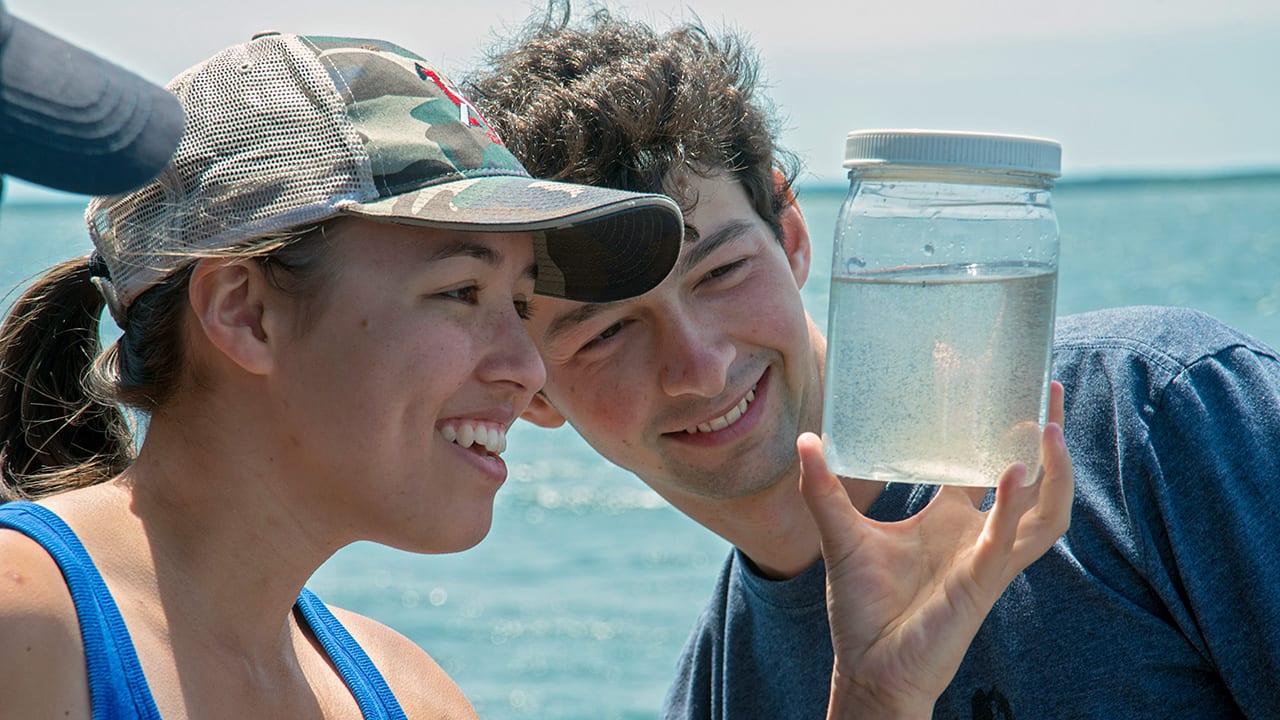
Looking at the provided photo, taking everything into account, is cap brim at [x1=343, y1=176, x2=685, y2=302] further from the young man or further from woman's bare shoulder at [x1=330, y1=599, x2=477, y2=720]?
woman's bare shoulder at [x1=330, y1=599, x2=477, y2=720]

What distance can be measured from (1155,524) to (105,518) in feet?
6.75

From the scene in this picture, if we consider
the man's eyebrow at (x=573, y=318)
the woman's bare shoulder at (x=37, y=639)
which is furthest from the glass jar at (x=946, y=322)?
the woman's bare shoulder at (x=37, y=639)

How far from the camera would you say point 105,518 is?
7.38 feet

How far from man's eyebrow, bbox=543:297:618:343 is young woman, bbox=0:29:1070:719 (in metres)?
0.54

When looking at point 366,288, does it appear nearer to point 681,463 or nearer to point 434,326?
point 434,326

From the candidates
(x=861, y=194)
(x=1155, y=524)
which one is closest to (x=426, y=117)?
(x=861, y=194)

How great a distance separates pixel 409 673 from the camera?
2.87 metres

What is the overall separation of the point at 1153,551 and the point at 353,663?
1696mm

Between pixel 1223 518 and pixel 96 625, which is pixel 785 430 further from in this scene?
pixel 96 625

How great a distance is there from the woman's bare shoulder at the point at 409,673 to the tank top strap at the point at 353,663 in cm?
5

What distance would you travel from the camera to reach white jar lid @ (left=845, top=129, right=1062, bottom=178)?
2.16 m

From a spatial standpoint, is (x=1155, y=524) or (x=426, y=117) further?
(x=1155, y=524)

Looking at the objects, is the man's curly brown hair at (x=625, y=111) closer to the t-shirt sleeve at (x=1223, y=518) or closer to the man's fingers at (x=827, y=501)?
the man's fingers at (x=827, y=501)

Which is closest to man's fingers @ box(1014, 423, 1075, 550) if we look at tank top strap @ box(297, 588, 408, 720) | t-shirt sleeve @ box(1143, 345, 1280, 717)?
t-shirt sleeve @ box(1143, 345, 1280, 717)
